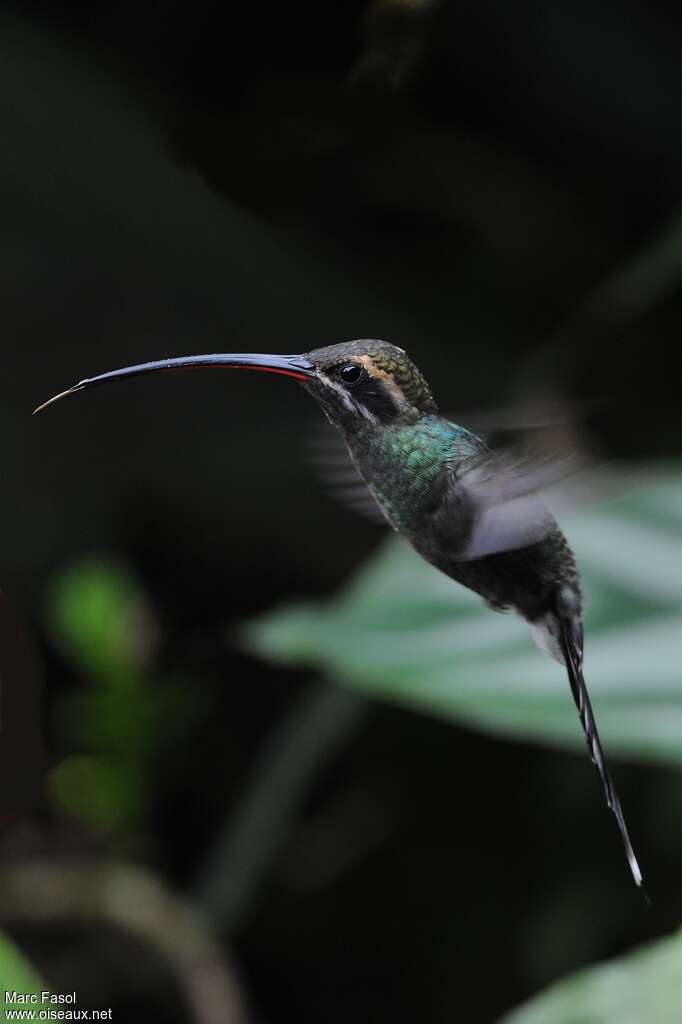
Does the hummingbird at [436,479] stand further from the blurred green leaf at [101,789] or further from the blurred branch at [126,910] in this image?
the blurred green leaf at [101,789]

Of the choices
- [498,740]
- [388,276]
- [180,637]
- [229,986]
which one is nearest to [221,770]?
[180,637]

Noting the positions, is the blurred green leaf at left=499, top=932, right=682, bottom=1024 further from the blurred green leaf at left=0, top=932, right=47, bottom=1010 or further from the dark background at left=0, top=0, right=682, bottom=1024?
Answer: the dark background at left=0, top=0, right=682, bottom=1024

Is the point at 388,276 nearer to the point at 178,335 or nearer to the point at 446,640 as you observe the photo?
the point at 178,335

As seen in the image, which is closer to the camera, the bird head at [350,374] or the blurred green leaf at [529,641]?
the bird head at [350,374]

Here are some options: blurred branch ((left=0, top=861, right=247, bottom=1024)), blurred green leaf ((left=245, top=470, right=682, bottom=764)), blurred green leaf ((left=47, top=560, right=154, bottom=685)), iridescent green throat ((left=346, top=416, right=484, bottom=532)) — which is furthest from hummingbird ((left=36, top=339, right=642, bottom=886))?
blurred green leaf ((left=47, top=560, right=154, bottom=685))

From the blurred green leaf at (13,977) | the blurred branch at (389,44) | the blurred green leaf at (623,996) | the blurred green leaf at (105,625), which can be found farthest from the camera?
the blurred green leaf at (105,625)

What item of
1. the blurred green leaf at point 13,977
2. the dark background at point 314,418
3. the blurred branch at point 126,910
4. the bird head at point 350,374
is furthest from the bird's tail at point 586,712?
the blurred branch at point 126,910
